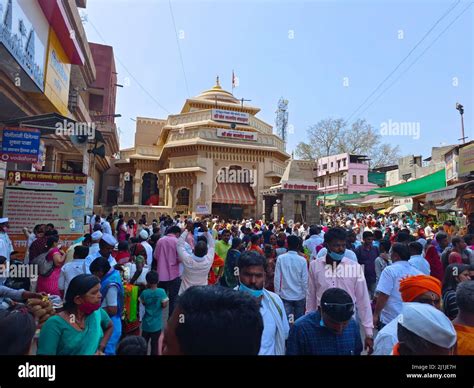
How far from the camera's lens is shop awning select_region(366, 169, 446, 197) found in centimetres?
1579

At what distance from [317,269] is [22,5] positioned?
30.0 ft

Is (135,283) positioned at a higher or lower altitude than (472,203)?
lower

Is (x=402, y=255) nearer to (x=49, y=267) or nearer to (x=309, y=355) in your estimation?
(x=309, y=355)

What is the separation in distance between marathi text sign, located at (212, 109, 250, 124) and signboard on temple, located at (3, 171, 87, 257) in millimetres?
20873

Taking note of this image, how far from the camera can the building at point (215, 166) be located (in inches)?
1024

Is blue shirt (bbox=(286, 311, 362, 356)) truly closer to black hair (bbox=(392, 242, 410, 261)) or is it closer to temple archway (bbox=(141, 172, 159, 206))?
black hair (bbox=(392, 242, 410, 261))

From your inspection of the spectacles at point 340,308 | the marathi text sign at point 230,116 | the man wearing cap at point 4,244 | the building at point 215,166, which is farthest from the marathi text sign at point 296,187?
the spectacles at point 340,308

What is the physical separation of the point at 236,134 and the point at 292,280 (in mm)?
23949

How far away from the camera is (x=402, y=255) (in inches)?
140

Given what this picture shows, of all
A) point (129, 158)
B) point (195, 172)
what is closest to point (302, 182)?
point (195, 172)

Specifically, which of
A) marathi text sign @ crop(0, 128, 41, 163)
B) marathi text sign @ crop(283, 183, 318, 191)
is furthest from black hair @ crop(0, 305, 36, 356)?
marathi text sign @ crop(283, 183, 318, 191)

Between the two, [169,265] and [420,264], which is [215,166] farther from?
[420,264]

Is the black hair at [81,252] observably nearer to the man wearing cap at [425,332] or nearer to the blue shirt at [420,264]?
the man wearing cap at [425,332]

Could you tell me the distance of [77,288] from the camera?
2232mm
